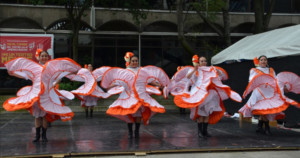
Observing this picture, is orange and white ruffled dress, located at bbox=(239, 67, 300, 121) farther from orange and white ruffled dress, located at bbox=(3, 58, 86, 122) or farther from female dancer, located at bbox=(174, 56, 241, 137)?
orange and white ruffled dress, located at bbox=(3, 58, 86, 122)

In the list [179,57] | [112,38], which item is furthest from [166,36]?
[112,38]

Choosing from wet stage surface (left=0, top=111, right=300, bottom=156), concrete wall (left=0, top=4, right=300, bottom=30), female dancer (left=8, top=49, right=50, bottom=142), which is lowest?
wet stage surface (left=0, top=111, right=300, bottom=156)

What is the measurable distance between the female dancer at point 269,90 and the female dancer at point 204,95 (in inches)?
23.6

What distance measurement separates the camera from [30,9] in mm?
21188

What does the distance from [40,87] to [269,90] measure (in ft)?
16.1

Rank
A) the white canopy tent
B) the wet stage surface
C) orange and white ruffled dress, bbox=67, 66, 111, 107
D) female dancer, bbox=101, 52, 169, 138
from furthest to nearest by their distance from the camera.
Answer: orange and white ruffled dress, bbox=67, 66, 111, 107
the white canopy tent
female dancer, bbox=101, 52, 169, 138
the wet stage surface

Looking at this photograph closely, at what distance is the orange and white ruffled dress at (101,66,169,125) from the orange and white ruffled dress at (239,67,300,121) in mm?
2212

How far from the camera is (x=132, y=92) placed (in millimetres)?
7559

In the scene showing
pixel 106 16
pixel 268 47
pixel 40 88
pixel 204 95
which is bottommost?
pixel 204 95

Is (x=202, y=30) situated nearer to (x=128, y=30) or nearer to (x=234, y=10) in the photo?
(x=234, y=10)

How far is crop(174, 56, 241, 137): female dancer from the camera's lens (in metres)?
7.69

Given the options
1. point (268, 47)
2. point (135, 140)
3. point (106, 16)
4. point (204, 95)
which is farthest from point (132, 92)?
point (106, 16)

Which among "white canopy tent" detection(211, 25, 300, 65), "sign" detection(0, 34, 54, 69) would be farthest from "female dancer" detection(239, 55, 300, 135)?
"sign" detection(0, 34, 54, 69)

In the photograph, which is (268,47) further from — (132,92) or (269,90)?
(132,92)
